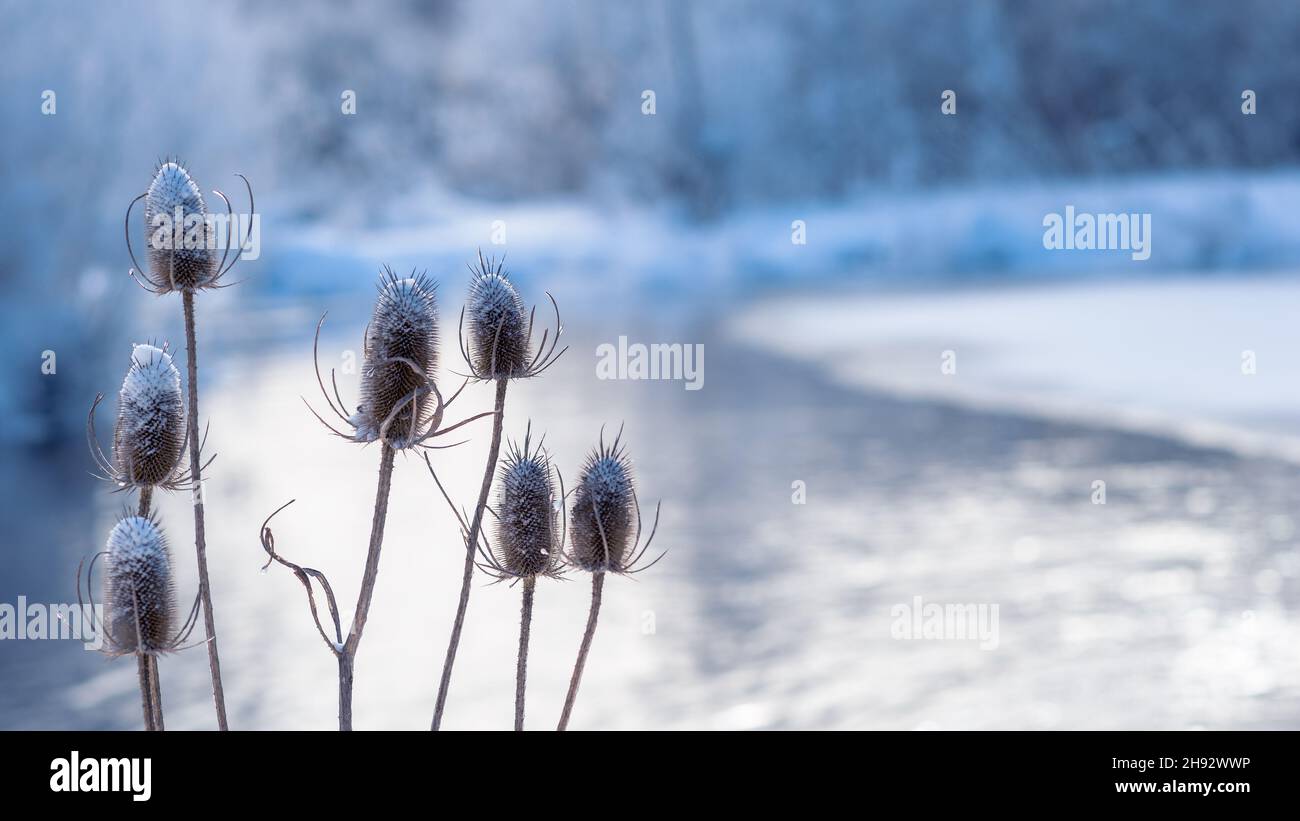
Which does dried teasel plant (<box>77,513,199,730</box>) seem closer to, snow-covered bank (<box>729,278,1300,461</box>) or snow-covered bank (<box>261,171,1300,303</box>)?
snow-covered bank (<box>729,278,1300,461</box>)

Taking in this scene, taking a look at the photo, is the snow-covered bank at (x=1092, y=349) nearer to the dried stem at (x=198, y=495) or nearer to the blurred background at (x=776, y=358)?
the blurred background at (x=776, y=358)

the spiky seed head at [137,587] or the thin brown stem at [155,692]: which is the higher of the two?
the spiky seed head at [137,587]

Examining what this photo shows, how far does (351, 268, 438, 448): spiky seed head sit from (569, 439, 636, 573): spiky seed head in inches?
6.2

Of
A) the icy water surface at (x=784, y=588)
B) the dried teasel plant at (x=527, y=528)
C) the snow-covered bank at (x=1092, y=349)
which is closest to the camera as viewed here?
the dried teasel plant at (x=527, y=528)

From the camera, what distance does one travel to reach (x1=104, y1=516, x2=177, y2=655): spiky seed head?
3.64 ft

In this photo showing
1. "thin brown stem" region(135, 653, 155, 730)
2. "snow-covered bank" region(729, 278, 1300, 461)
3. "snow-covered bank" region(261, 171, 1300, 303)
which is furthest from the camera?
"snow-covered bank" region(261, 171, 1300, 303)

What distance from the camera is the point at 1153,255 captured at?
2731 centimetres

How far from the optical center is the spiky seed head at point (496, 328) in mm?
1250

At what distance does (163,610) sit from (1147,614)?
6.48 meters

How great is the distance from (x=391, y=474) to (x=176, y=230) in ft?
0.88

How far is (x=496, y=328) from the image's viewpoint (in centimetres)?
125

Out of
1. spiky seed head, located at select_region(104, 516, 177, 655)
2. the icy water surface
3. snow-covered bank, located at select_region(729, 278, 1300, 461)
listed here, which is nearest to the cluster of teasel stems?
spiky seed head, located at select_region(104, 516, 177, 655)

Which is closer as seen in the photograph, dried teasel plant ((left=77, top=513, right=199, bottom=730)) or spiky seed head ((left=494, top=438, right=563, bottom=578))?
dried teasel plant ((left=77, top=513, right=199, bottom=730))

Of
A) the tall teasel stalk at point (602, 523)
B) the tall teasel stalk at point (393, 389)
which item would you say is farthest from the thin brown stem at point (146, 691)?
the tall teasel stalk at point (602, 523)
